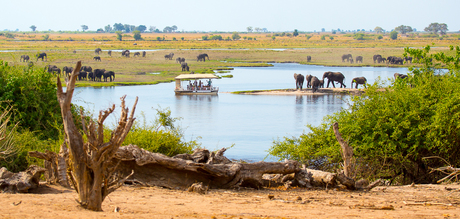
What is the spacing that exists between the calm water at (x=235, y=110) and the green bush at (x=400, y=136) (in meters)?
4.50

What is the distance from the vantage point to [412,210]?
28.8 ft

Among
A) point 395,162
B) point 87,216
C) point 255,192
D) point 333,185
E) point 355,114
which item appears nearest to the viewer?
point 87,216

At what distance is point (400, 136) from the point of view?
1491 cm

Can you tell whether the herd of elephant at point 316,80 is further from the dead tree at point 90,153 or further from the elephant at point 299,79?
the dead tree at point 90,153

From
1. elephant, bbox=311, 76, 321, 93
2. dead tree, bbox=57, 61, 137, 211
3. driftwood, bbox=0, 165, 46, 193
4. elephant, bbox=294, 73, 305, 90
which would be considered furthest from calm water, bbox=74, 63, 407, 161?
dead tree, bbox=57, 61, 137, 211

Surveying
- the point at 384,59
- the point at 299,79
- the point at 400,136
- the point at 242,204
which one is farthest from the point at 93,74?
the point at 384,59

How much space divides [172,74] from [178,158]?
169 feet

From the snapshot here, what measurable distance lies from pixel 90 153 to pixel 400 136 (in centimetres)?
→ 1094

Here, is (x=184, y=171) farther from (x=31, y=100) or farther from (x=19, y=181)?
(x=31, y=100)

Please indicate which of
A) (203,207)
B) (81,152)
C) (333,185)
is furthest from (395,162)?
(81,152)

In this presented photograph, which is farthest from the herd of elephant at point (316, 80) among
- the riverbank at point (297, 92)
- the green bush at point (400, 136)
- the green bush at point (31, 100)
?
the green bush at point (31, 100)

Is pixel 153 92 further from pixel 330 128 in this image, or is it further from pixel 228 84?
pixel 330 128

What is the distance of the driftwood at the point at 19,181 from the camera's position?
8.53m

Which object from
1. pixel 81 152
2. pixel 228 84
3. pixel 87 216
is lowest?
pixel 228 84
